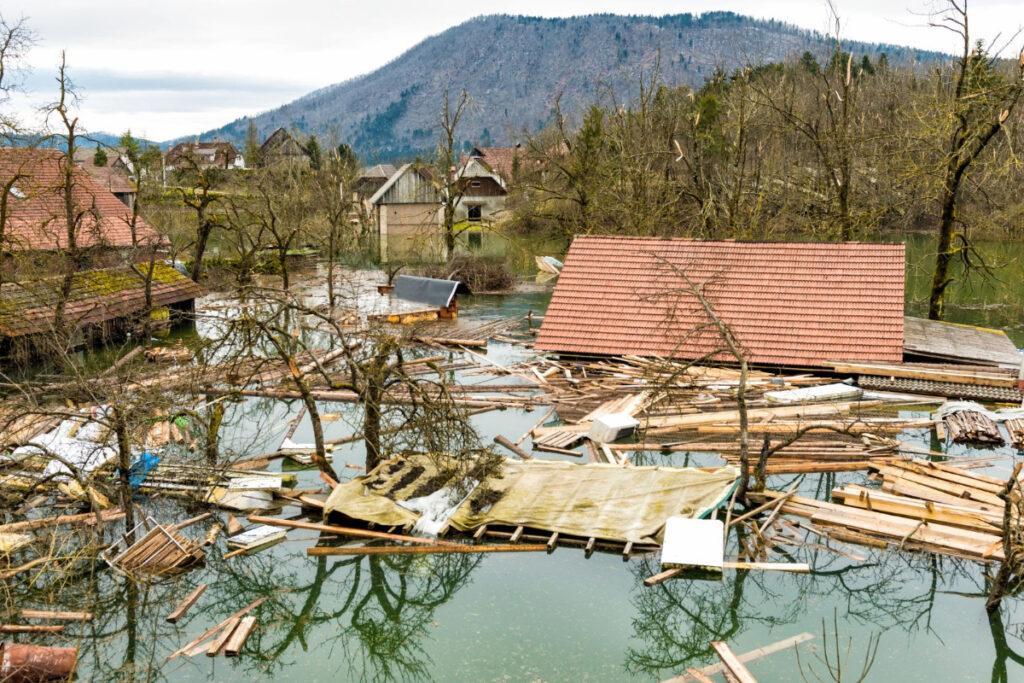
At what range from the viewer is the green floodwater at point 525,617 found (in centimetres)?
984

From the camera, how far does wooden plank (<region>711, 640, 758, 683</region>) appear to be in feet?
30.2

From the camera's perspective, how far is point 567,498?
42.8 feet

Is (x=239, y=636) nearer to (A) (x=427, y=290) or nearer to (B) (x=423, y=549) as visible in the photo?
(B) (x=423, y=549)

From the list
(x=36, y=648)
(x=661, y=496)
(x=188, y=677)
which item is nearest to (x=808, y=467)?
(x=661, y=496)

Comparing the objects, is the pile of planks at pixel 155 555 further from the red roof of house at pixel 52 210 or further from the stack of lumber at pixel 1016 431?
the stack of lumber at pixel 1016 431

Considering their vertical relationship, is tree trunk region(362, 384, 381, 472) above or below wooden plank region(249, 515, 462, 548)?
above

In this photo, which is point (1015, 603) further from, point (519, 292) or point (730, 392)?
point (519, 292)

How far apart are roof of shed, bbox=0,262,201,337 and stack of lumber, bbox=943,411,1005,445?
63.0ft

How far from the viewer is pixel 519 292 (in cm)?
3562

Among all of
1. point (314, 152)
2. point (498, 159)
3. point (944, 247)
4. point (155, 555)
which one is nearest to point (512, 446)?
point (155, 555)

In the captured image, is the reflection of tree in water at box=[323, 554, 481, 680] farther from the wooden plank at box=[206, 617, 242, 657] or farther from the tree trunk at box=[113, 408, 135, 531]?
the tree trunk at box=[113, 408, 135, 531]

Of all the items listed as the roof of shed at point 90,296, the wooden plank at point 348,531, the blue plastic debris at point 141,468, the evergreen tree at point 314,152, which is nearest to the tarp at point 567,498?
the wooden plank at point 348,531

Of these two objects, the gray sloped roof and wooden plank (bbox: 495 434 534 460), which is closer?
wooden plank (bbox: 495 434 534 460)

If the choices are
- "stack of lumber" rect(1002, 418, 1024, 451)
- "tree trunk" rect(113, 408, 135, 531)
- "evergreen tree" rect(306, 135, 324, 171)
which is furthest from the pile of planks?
"evergreen tree" rect(306, 135, 324, 171)
